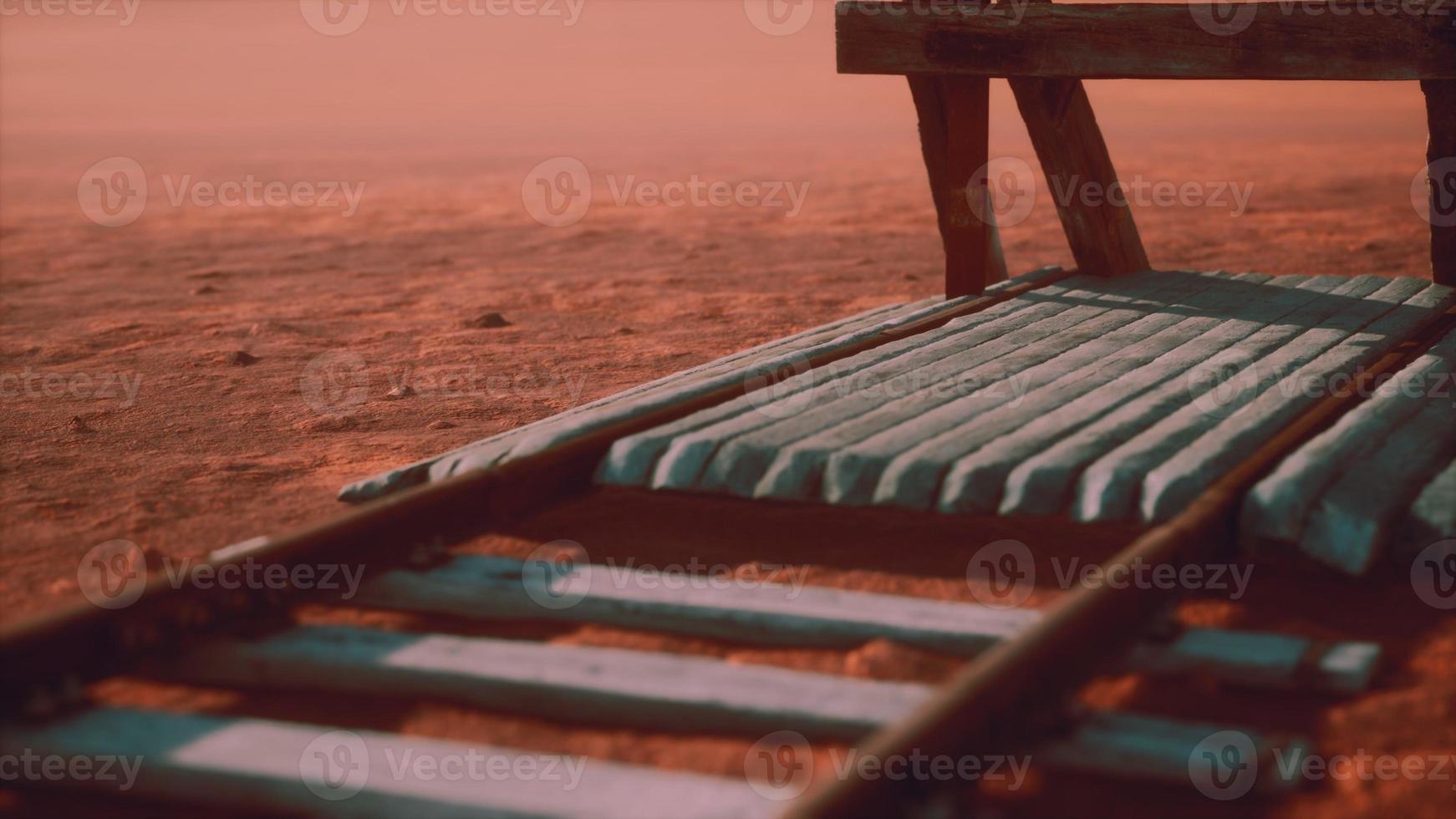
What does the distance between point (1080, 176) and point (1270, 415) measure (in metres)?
3.20

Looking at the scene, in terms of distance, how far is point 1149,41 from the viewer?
5.72m

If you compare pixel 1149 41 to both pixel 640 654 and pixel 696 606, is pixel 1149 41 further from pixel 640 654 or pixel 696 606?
pixel 640 654

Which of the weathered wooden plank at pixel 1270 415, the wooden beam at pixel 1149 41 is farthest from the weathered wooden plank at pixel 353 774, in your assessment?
the wooden beam at pixel 1149 41

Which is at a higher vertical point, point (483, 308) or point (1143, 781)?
point (483, 308)

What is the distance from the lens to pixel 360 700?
8.79ft

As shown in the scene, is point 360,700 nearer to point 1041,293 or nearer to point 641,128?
point 1041,293

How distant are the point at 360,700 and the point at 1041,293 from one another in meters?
4.51

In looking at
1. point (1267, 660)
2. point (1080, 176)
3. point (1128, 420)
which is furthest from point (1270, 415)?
point (1080, 176)

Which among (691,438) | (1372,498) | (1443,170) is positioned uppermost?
(1443,170)

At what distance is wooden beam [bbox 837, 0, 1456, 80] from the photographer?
5438 mm

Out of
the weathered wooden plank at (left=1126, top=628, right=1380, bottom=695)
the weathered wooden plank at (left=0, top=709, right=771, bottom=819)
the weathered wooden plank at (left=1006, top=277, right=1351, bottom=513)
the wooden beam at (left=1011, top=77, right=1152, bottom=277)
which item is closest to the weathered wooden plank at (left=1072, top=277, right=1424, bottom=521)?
the weathered wooden plank at (left=1006, top=277, right=1351, bottom=513)

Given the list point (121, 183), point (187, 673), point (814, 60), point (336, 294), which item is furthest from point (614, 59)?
point (187, 673)

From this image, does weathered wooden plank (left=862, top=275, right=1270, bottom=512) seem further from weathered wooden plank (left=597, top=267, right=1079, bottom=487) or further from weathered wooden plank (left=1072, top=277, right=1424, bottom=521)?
weathered wooden plank (left=597, top=267, right=1079, bottom=487)

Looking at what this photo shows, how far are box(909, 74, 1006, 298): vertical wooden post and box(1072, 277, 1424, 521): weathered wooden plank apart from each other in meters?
1.66
